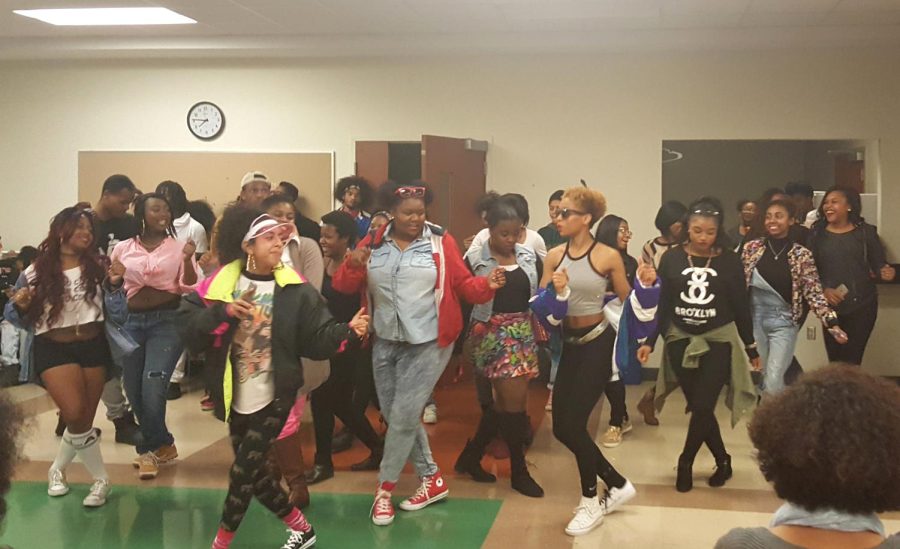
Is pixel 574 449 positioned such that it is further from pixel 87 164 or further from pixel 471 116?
pixel 87 164

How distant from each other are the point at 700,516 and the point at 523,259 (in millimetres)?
1579

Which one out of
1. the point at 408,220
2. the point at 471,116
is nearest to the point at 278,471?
the point at 408,220

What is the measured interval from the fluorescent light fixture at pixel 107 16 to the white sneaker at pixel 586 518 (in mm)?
5074

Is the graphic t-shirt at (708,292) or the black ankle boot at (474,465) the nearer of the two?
the graphic t-shirt at (708,292)

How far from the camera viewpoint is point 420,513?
4.43 metres

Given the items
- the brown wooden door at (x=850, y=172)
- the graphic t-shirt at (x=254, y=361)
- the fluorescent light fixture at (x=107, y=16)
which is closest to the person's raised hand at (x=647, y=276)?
the graphic t-shirt at (x=254, y=361)

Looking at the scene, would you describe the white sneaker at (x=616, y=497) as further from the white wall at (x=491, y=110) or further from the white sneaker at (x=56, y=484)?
the white wall at (x=491, y=110)

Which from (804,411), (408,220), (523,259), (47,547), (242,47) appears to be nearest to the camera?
(804,411)

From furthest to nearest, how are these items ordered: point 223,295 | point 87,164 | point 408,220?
point 87,164
point 408,220
point 223,295

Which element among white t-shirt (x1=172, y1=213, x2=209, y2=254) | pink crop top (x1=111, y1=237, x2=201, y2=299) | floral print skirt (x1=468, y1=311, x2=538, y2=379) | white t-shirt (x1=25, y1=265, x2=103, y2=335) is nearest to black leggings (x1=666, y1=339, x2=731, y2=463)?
floral print skirt (x1=468, y1=311, x2=538, y2=379)

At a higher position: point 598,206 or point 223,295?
point 598,206

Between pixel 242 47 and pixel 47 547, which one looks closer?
pixel 47 547

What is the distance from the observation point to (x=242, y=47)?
810 cm

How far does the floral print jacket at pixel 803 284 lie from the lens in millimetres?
5227
